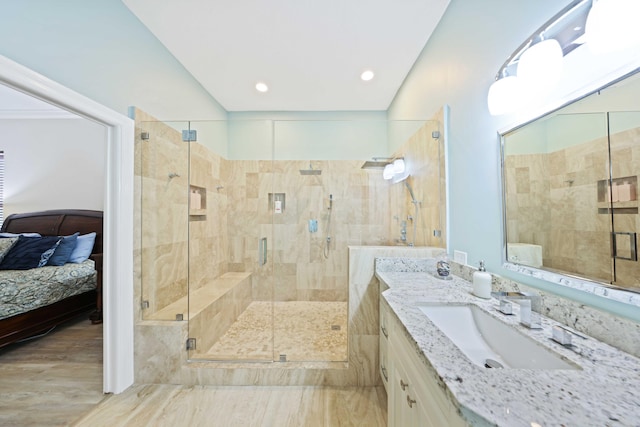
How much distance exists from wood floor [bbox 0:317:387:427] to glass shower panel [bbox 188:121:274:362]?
41 centimetres

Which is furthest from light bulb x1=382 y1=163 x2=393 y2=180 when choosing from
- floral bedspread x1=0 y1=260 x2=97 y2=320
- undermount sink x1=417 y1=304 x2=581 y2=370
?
floral bedspread x1=0 y1=260 x2=97 y2=320

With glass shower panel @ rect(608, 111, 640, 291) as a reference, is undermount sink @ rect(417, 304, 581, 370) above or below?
below

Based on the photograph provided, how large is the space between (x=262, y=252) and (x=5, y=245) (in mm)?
2899

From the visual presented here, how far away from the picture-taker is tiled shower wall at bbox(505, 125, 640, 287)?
76 centimetres

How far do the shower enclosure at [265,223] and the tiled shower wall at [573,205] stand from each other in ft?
3.55

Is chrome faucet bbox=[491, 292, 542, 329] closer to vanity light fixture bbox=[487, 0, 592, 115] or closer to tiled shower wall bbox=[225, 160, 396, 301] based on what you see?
vanity light fixture bbox=[487, 0, 592, 115]

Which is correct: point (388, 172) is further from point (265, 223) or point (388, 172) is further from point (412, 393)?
point (412, 393)

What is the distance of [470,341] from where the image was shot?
1.07 metres

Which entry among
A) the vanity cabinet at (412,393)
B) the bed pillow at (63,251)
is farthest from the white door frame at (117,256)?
the vanity cabinet at (412,393)

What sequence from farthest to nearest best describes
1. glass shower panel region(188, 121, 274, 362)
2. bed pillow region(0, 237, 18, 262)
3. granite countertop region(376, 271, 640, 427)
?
1. bed pillow region(0, 237, 18, 262)
2. glass shower panel region(188, 121, 274, 362)
3. granite countertop region(376, 271, 640, 427)

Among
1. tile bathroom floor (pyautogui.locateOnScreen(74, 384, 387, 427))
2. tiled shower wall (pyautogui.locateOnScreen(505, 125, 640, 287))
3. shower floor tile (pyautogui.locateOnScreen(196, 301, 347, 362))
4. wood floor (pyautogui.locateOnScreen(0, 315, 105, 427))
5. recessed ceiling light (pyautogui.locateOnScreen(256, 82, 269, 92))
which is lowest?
tile bathroom floor (pyautogui.locateOnScreen(74, 384, 387, 427))

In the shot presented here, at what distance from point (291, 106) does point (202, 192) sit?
65.5 inches

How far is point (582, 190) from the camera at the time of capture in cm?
88

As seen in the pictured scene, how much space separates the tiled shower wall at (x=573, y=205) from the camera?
2.50 feet
